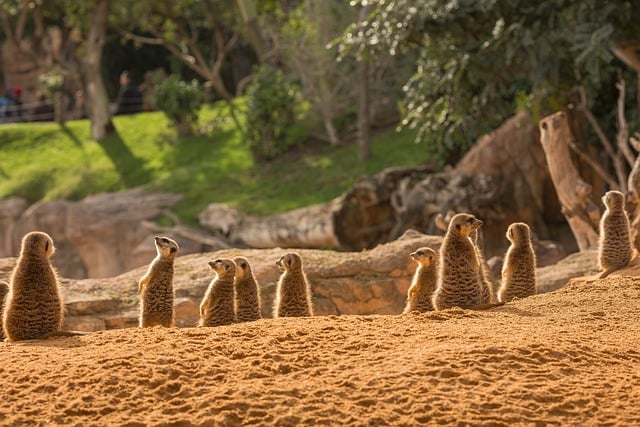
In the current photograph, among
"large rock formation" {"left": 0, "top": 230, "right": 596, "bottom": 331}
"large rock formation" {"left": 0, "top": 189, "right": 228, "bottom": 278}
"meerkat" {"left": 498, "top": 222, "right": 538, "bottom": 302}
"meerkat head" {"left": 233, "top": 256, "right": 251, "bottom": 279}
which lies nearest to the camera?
"meerkat head" {"left": 233, "top": 256, "right": 251, "bottom": 279}

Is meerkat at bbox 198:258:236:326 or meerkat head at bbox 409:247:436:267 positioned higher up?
meerkat head at bbox 409:247:436:267

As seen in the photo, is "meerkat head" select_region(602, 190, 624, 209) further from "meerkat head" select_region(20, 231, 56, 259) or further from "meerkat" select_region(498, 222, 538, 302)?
"meerkat head" select_region(20, 231, 56, 259)

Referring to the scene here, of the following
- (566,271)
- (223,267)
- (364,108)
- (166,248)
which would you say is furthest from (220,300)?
(364,108)

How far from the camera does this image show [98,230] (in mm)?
25312

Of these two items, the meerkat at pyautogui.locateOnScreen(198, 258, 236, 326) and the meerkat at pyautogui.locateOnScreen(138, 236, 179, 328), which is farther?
the meerkat at pyautogui.locateOnScreen(138, 236, 179, 328)

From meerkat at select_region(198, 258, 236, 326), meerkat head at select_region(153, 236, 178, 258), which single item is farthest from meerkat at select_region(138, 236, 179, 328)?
meerkat at select_region(198, 258, 236, 326)

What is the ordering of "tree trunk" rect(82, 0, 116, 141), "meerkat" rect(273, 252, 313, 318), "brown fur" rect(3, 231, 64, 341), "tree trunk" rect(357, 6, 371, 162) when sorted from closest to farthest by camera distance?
"brown fur" rect(3, 231, 64, 341), "meerkat" rect(273, 252, 313, 318), "tree trunk" rect(357, 6, 371, 162), "tree trunk" rect(82, 0, 116, 141)

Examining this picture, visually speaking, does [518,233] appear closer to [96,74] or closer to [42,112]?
[96,74]

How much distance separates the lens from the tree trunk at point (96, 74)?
31734mm

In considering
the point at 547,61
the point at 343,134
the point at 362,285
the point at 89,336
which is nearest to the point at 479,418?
the point at 89,336

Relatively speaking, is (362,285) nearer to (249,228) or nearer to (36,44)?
(249,228)

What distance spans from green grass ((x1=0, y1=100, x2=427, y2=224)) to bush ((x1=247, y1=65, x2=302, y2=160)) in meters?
0.48

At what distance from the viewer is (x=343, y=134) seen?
95.5ft

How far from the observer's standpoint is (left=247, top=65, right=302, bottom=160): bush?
27.0 meters
